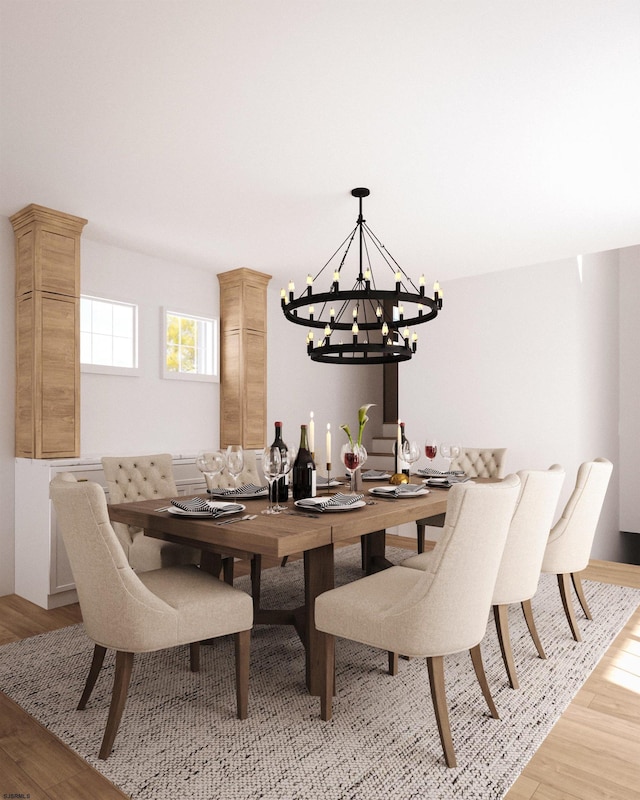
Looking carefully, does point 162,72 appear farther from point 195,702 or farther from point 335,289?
point 195,702

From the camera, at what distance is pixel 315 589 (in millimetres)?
2266

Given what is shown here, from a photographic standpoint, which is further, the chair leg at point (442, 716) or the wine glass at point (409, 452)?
the wine glass at point (409, 452)

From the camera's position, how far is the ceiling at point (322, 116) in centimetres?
197

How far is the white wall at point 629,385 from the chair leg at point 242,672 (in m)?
5.37

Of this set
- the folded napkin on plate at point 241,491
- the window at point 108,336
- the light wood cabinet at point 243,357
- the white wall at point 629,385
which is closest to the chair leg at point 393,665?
the folded napkin on plate at point 241,491

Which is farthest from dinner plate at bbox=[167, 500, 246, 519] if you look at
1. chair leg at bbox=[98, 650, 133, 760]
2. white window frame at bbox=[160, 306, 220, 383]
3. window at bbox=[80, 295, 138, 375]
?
white window frame at bbox=[160, 306, 220, 383]

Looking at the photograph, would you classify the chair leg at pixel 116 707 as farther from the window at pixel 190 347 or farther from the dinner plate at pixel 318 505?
the window at pixel 190 347

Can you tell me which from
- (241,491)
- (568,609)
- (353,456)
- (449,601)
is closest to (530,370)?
(568,609)

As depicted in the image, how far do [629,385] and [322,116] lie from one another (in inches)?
195

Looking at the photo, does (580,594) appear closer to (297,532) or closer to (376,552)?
(376,552)

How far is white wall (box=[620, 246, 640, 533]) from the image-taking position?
595 cm

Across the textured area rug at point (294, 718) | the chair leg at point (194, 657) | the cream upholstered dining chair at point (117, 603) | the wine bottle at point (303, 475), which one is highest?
the wine bottle at point (303, 475)

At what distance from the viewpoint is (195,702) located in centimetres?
224

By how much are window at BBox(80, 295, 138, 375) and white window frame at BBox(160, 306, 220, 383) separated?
0.25 metres
